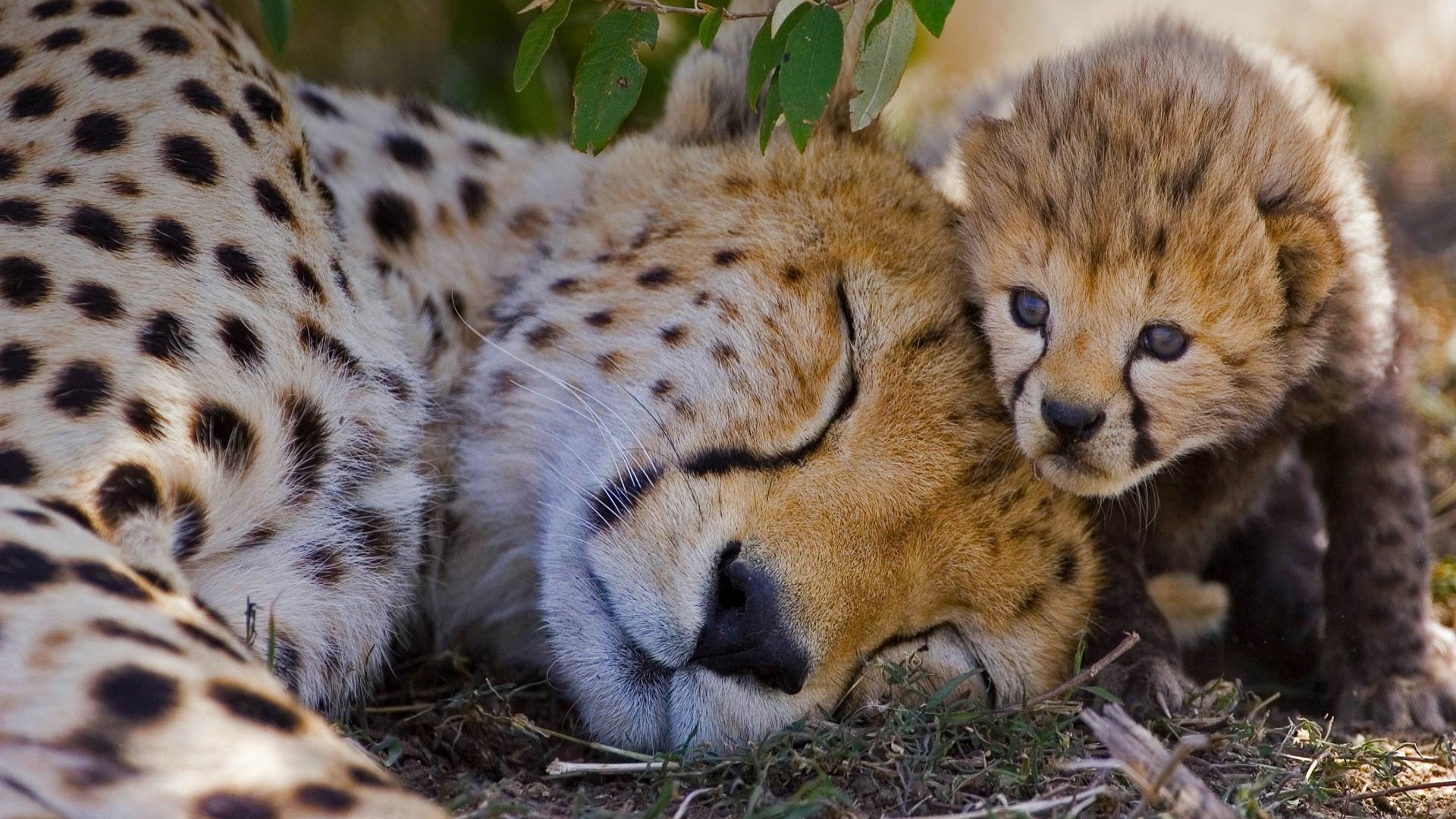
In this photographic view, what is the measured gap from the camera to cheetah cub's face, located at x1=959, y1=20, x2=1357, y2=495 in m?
1.87

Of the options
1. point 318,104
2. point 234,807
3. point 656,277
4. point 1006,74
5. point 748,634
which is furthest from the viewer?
point 1006,74

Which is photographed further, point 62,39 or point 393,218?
point 393,218

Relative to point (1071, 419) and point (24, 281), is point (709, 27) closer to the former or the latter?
point (1071, 419)

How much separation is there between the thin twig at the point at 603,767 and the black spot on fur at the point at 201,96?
1012 millimetres

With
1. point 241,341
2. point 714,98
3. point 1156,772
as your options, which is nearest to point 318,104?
point 714,98

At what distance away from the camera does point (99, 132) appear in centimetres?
201

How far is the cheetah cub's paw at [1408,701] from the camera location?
7.61 ft

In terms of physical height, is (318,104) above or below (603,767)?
above

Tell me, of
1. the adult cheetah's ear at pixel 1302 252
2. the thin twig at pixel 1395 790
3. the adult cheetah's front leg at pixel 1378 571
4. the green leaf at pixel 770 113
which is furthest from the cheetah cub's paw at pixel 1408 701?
the green leaf at pixel 770 113

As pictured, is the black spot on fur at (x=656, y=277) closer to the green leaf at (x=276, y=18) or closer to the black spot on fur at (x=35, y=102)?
the green leaf at (x=276, y=18)

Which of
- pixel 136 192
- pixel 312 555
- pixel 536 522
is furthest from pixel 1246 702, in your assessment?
pixel 136 192

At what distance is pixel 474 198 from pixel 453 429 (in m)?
0.45

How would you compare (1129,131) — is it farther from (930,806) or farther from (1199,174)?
(930,806)

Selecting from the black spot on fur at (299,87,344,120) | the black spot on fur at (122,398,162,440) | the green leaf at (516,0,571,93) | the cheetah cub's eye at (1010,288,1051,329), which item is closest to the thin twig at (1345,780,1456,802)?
the cheetah cub's eye at (1010,288,1051,329)
